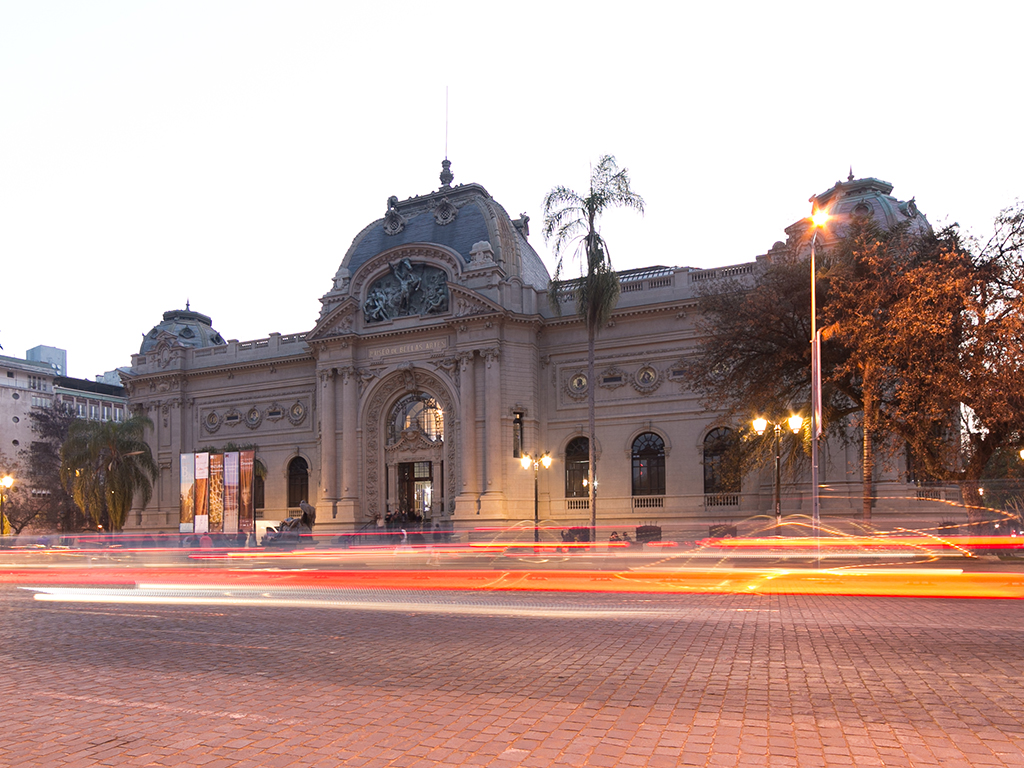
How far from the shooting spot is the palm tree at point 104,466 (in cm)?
5141

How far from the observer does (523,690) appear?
7.82 meters

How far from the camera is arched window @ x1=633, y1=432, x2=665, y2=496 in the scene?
44344 mm

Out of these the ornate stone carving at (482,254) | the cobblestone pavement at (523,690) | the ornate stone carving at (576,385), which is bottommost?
the cobblestone pavement at (523,690)

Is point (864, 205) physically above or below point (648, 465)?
above

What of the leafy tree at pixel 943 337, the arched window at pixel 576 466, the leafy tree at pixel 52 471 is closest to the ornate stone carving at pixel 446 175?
the arched window at pixel 576 466

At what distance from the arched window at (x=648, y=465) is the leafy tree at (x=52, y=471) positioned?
50750mm

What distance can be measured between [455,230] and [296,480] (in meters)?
19.1

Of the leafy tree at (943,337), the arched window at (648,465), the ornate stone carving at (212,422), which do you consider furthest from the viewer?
the ornate stone carving at (212,422)

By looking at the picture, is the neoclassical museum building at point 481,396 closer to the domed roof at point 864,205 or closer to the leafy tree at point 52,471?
the domed roof at point 864,205

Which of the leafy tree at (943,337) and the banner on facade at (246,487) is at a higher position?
the leafy tree at (943,337)

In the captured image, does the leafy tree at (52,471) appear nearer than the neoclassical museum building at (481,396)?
No

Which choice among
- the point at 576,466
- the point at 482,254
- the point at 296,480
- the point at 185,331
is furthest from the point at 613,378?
the point at 185,331

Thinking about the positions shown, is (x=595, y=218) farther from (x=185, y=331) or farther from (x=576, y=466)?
(x=185, y=331)

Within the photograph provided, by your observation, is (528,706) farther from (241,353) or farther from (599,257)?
(241,353)
